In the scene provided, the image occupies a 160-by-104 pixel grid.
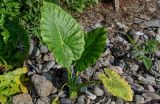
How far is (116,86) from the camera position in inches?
155

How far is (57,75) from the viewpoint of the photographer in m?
4.39

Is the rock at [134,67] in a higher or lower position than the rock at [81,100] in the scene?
higher

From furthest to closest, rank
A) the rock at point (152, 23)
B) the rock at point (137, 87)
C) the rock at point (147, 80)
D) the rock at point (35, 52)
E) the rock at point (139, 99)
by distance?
the rock at point (152, 23) < the rock at point (35, 52) < the rock at point (147, 80) < the rock at point (137, 87) < the rock at point (139, 99)

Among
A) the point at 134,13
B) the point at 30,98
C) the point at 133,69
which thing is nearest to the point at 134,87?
the point at 133,69

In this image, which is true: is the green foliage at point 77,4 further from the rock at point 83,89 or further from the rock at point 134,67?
the rock at point 83,89

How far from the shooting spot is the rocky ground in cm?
418

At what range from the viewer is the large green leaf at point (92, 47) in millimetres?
3939

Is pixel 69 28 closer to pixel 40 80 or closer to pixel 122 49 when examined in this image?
pixel 40 80

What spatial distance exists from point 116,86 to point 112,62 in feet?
2.48

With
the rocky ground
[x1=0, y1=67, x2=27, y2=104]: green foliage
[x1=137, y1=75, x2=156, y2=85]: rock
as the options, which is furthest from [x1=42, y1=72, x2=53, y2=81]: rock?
[x1=137, y1=75, x2=156, y2=85]: rock

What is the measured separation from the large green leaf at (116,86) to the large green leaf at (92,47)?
163 mm

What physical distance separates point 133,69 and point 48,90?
891 millimetres

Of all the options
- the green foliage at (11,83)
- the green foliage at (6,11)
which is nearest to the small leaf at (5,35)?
the green foliage at (6,11)

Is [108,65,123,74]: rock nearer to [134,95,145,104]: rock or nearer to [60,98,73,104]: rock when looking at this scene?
[134,95,145,104]: rock
